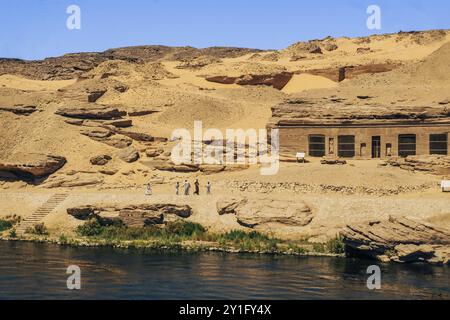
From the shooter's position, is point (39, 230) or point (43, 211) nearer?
point (39, 230)

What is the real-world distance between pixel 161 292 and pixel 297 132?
28327 mm

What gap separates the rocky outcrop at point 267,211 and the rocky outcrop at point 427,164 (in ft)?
36.9

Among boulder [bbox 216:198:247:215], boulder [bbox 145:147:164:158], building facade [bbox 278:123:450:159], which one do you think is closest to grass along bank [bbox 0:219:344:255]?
boulder [bbox 216:198:247:215]

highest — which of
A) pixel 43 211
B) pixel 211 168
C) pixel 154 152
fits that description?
pixel 154 152

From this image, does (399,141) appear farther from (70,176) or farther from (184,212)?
(70,176)

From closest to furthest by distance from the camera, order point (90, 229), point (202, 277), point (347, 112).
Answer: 1. point (202, 277)
2. point (90, 229)
3. point (347, 112)

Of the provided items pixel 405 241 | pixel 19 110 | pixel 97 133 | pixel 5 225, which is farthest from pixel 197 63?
pixel 405 241

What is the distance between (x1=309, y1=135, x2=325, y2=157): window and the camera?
52500 millimetres

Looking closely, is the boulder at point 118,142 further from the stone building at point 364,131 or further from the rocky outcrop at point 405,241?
the rocky outcrop at point 405,241

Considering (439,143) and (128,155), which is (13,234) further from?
(439,143)

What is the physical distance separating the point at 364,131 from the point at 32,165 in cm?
2294

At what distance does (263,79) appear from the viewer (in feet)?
259

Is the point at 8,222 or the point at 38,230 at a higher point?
the point at 8,222

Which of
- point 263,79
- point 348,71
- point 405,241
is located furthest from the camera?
point 348,71
